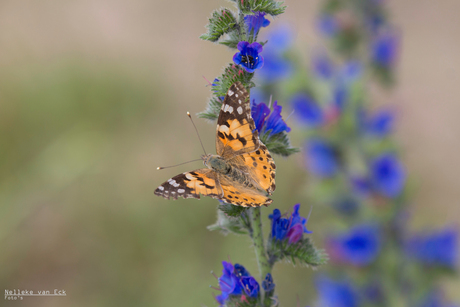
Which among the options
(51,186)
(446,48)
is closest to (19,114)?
(51,186)

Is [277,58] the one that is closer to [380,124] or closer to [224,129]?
[380,124]

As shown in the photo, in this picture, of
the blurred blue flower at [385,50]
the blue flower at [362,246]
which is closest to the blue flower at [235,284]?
the blue flower at [362,246]

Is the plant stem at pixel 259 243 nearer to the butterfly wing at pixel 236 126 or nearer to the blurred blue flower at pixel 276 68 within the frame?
the butterfly wing at pixel 236 126

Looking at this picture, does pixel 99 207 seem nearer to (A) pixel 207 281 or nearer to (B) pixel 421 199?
(A) pixel 207 281

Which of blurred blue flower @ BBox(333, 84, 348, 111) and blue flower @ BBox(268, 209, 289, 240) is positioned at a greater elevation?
blurred blue flower @ BBox(333, 84, 348, 111)

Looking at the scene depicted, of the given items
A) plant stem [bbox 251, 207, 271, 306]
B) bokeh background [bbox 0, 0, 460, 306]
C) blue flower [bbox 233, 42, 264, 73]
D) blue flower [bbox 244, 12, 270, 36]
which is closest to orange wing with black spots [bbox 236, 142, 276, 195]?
plant stem [bbox 251, 207, 271, 306]

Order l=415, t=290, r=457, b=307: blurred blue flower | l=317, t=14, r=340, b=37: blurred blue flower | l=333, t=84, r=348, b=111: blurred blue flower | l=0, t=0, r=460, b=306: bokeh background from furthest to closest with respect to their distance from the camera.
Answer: l=0, t=0, r=460, b=306: bokeh background < l=317, t=14, r=340, b=37: blurred blue flower < l=333, t=84, r=348, b=111: blurred blue flower < l=415, t=290, r=457, b=307: blurred blue flower

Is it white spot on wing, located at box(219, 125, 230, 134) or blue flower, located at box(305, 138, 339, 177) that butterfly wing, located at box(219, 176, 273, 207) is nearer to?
white spot on wing, located at box(219, 125, 230, 134)

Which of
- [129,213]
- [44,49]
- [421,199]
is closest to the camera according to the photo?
[129,213]
